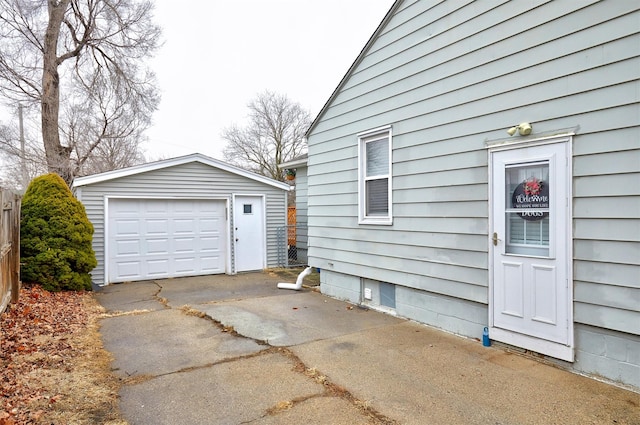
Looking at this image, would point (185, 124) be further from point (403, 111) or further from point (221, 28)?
point (403, 111)

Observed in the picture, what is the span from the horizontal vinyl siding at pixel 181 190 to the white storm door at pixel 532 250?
24.8 feet

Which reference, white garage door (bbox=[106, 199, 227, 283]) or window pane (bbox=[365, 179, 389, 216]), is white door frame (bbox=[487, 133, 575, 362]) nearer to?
window pane (bbox=[365, 179, 389, 216])

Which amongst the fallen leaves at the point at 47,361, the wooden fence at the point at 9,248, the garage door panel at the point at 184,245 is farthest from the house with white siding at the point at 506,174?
the garage door panel at the point at 184,245

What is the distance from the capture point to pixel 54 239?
738 cm

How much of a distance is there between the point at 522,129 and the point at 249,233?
26.3ft

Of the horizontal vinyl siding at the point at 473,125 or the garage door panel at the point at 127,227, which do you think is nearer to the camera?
the horizontal vinyl siding at the point at 473,125

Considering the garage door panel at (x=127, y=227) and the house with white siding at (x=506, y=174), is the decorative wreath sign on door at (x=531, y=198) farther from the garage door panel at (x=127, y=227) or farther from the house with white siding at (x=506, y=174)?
the garage door panel at (x=127, y=227)

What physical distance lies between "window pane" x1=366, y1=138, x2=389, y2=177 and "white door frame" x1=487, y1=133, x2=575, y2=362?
181 cm

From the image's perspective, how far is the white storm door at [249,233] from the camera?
1034 cm

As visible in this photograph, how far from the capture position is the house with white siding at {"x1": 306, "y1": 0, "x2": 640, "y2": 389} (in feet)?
10.2

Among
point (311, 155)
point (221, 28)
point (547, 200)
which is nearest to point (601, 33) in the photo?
point (547, 200)

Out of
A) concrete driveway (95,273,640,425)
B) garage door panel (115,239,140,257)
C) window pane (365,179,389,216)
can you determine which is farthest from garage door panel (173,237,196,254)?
window pane (365,179,389,216)

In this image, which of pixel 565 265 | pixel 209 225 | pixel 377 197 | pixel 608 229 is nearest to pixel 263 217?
pixel 209 225

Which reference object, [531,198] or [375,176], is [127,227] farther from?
[531,198]
